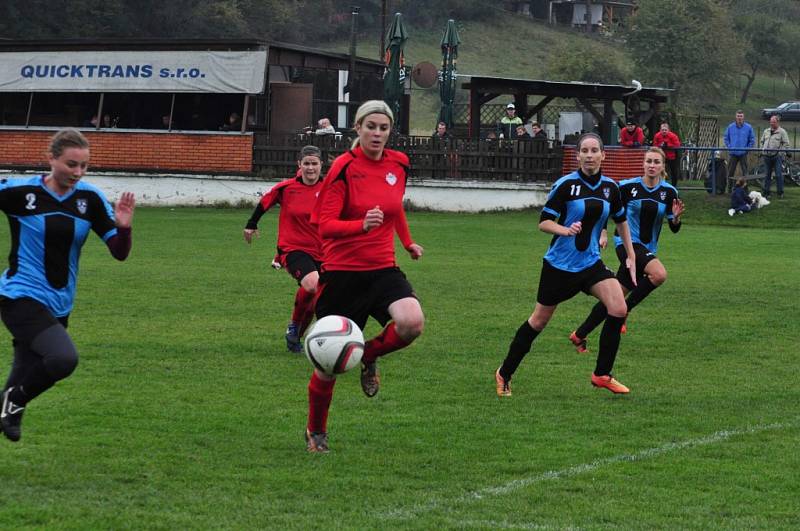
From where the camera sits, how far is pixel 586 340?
12008 mm

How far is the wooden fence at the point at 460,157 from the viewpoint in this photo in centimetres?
2917

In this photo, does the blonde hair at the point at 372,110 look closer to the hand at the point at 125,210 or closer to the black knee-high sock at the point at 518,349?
the hand at the point at 125,210

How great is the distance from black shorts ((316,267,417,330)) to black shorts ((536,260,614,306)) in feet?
6.48

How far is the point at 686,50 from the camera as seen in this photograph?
239ft

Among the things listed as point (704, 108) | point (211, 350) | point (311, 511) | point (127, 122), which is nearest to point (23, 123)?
point (127, 122)

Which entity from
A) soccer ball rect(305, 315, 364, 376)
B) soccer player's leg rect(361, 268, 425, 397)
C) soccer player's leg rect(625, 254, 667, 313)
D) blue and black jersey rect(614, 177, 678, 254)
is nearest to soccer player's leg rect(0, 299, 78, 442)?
soccer ball rect(305, 315, 364, 376)

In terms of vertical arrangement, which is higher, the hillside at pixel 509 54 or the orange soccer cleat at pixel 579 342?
the hillside at pixel 509 54

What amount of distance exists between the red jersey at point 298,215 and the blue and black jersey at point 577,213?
269 centimetres

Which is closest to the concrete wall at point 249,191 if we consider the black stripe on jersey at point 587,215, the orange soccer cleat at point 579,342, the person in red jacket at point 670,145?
the person in red jacket at point 670,145

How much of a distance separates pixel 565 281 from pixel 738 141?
2104 cm

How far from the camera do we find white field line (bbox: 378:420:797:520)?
614cm

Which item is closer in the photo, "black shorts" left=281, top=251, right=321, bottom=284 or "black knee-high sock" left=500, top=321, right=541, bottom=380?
"black knee-high sock" left=500, top=321, right=541, bottom=380

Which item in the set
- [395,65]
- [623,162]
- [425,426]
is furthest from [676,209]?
[395,65]

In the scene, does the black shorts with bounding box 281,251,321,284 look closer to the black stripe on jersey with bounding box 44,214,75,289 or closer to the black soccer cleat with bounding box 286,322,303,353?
the black soccer cleat with bounding box 286,322,303,353
